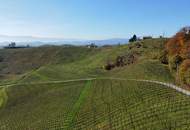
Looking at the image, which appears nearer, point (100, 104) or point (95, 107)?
point (95, 107)

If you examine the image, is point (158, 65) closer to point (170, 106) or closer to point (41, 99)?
point (41, 99)

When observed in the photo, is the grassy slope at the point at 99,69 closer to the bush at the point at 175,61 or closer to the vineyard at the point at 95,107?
the bush at the point at 175,61

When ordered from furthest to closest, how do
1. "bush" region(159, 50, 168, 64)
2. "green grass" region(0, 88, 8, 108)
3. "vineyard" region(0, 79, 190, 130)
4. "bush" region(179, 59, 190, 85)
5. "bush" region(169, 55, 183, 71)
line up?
"bush" region(159, 50, 168, 64) < "green grass" region(0, 88, 8, 108) < "bush" region(169, 55, 183, 71) < "bush" region(179, 59, 190, 85) < "vineyard" region(0, 79, 190, 130)

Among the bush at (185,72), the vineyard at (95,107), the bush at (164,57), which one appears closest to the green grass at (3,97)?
the vineyard at (95,107)

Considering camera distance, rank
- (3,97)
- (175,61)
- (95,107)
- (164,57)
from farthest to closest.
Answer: (164,57)
(3,97)
(175,61)
(95,107)

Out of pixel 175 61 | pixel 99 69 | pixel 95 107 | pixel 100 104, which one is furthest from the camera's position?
pixel 99 69

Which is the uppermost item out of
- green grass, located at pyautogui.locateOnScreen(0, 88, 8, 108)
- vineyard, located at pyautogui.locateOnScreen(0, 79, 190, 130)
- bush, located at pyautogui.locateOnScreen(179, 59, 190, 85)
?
bush, located at pyautogui.locateOnScreen(179, 59, 190, 85)

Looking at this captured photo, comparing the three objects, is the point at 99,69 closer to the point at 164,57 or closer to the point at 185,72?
the point at 164,57

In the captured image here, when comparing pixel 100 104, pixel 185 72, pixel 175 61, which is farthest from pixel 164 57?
pixel 100 104

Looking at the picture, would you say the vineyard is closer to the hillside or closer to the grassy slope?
the hillside

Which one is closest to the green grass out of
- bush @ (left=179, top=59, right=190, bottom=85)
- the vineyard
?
the vineyard
